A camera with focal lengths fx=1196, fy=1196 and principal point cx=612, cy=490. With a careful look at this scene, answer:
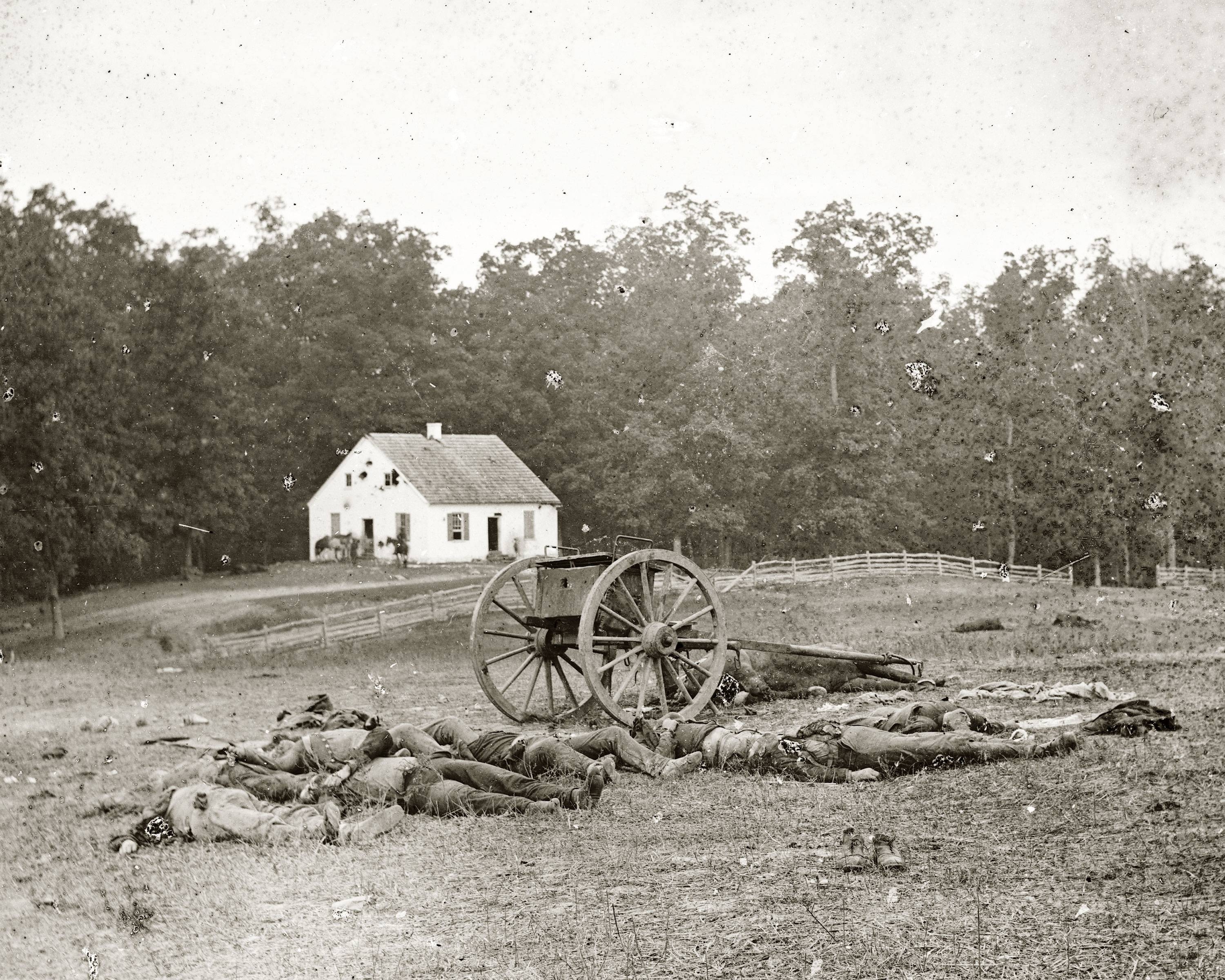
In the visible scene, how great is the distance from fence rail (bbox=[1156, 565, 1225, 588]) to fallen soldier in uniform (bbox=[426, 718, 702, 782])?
104ft

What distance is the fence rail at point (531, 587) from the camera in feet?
80.7

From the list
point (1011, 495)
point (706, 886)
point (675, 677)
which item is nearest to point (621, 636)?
point (675, 677)

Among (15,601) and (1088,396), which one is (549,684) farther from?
(1088,396)

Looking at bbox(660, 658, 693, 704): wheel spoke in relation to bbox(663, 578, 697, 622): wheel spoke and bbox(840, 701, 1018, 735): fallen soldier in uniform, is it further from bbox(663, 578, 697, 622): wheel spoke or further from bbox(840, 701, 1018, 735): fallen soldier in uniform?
bbox(840, 701, 1018, 735): fallen soldier in uniform

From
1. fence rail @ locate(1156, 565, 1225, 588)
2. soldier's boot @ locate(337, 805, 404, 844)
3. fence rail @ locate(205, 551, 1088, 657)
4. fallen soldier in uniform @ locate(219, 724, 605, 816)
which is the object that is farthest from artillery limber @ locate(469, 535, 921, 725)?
fence rail @ locate(1156, 565, 1225, 588)

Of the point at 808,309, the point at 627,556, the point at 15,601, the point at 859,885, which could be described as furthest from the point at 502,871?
the point at 808,309

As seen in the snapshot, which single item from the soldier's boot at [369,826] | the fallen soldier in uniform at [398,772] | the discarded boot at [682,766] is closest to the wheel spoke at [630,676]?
the discarded boot at [682,766]

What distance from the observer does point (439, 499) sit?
40.9 metres

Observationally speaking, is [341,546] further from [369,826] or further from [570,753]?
[369,826]

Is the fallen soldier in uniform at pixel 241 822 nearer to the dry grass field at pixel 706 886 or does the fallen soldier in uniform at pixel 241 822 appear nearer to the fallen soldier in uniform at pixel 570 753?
the dry grass field at pixel 706 886

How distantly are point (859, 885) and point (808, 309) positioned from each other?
140 feet

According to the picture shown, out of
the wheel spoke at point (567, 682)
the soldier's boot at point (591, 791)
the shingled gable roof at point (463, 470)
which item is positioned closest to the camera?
the soldier's boot at point (591, 791)

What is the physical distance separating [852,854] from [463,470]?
37.0 meters

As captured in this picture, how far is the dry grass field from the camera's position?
209 inches
